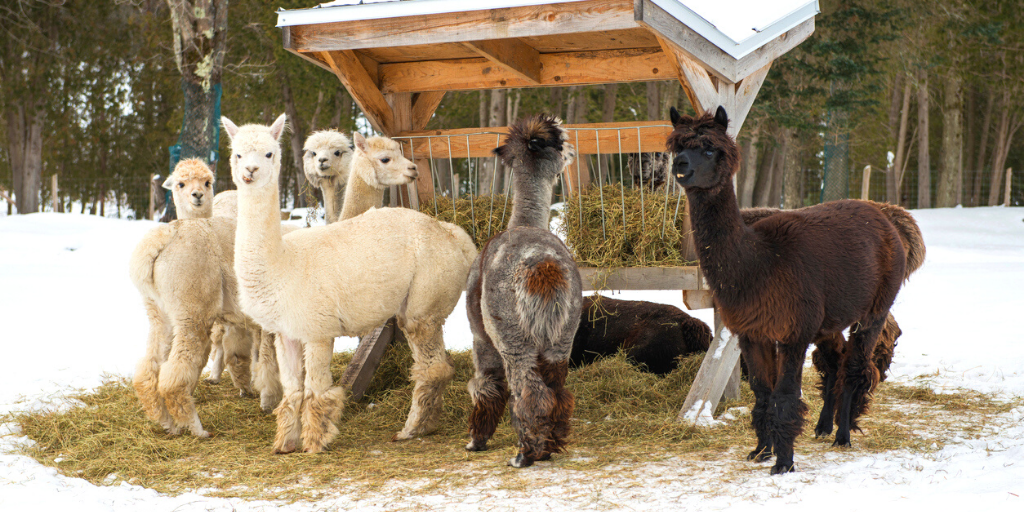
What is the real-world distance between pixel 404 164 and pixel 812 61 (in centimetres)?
1598

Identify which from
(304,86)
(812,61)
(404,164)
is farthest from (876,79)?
(404,164)

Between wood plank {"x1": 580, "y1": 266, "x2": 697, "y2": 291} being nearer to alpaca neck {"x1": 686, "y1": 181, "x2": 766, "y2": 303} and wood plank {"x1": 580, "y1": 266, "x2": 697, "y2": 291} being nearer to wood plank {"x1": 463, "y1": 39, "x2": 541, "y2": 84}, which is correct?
alpaca neck {"x1": 686, "y1": 181, "x2": 766, "y2": 303}

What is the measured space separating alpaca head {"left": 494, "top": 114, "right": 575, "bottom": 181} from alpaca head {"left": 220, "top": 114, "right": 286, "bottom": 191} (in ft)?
4.62

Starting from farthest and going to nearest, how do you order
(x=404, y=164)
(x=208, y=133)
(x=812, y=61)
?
(x=812, y=61)
(x=208, y=133)
(x=404, y=164)

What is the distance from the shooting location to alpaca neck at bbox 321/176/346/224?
6.50 meters

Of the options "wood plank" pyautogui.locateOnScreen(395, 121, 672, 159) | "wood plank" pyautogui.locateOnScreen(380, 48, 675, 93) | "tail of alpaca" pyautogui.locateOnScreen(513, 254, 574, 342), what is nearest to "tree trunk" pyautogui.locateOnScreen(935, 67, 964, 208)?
"wood plank" pyautogui.locateOnScreen(380, 48, 675, 93)

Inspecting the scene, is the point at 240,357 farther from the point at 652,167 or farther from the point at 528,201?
the point at 652,167

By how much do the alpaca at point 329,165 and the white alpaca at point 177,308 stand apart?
1.13 m

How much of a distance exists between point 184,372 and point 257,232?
1.20 metres

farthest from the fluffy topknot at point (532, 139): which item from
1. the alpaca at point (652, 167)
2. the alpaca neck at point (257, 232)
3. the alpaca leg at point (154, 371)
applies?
the alpaca leg at point (154, 371)

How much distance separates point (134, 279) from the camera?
5332 mm

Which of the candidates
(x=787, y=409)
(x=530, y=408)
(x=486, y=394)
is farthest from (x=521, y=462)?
(x=787, y=409)

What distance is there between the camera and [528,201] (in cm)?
505

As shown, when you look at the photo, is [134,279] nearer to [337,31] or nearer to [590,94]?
[337,31]
